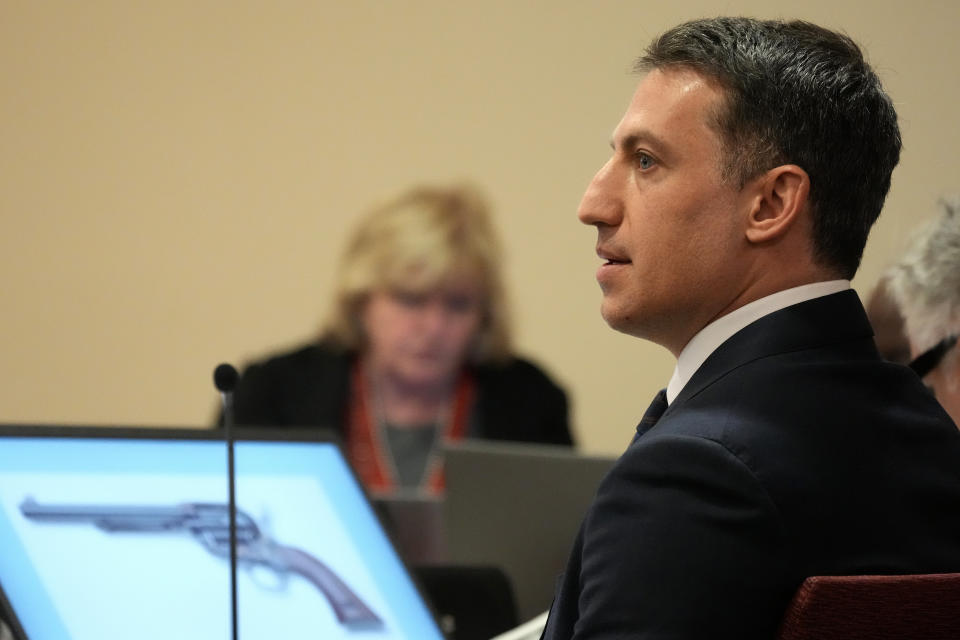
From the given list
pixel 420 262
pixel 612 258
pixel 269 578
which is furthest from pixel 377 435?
pixel 612 258

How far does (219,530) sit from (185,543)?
3 centimetres

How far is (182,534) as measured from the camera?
1.19 metres

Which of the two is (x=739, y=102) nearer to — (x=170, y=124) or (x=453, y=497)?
(x=453, y=497)

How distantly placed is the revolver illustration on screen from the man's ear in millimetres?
536

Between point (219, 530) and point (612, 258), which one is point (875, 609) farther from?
point (219, 530)

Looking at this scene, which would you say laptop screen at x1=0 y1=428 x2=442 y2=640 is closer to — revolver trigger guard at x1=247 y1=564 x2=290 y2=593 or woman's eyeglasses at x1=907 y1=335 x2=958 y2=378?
revolver trigger guard at x1=247 y1=564 x2=290 y2=593

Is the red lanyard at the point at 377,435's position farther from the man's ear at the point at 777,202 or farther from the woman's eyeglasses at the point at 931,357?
the man's ear at the point at 777,202

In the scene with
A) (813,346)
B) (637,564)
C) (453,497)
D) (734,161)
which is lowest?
(453,497)

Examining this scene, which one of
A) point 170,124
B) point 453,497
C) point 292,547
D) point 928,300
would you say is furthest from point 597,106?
point 292,547

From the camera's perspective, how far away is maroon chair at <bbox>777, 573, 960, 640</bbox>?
31.4 inches

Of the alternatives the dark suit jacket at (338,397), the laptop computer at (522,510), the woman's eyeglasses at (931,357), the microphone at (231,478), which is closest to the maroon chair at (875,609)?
the microphone at (231,478)

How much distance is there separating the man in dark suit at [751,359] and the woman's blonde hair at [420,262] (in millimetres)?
2163

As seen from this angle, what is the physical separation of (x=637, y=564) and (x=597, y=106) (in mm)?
3279

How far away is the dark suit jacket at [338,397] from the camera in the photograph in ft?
10.4
